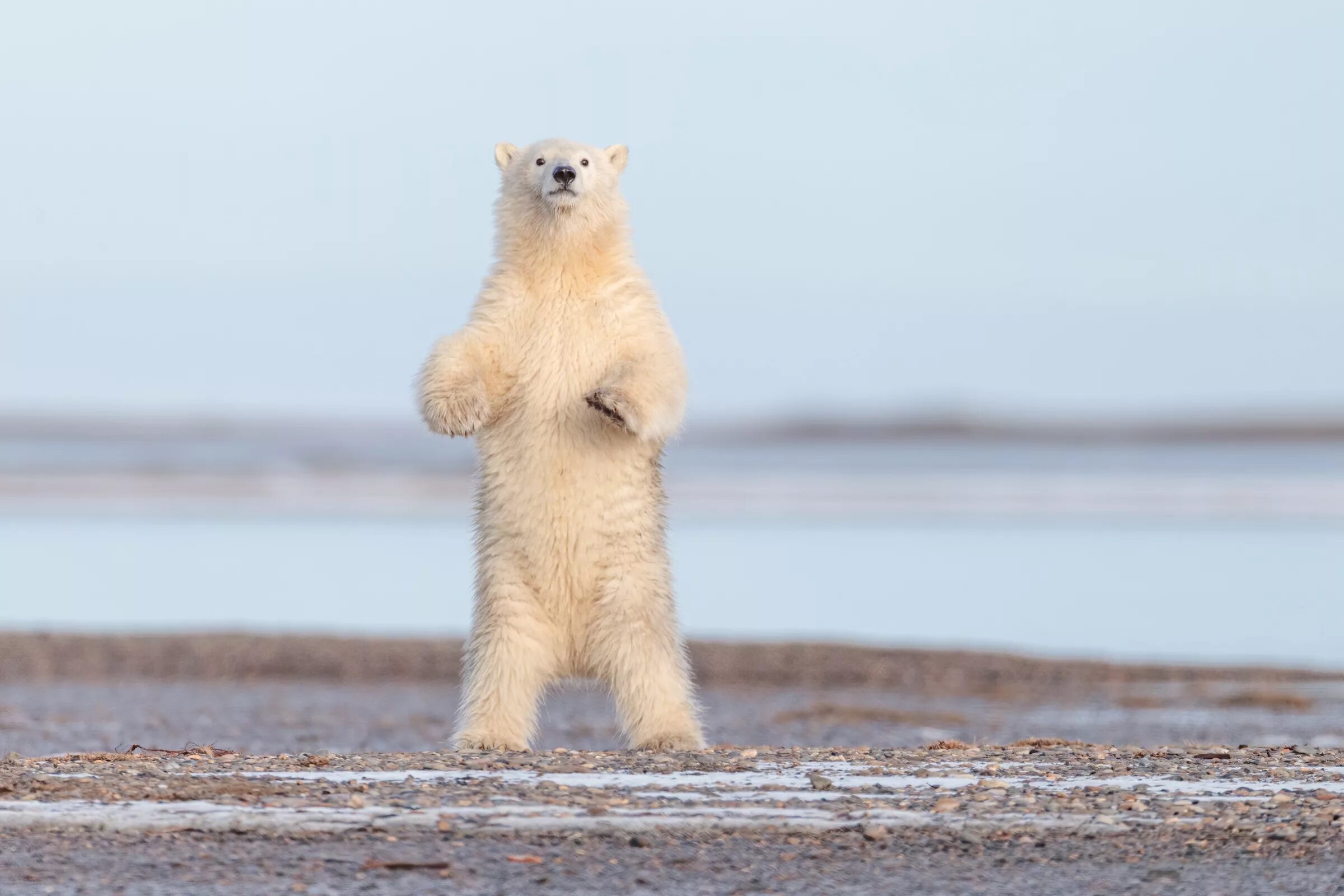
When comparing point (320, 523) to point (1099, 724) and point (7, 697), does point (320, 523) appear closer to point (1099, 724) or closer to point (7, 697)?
point (7, 697)

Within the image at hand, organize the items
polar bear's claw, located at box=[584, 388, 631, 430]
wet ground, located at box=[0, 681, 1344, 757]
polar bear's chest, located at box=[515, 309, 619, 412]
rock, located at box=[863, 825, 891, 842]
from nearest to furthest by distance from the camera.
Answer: rock, located at box=[863, 825, 891, 842] < polar bear's claw, located at box=[584, 388, 631, 430] < polar bear's chest, located at box=[515, 309, 619, 412] < wet ground, located at box=[0, 681, 1344, 757]

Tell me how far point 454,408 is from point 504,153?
162 centimetres

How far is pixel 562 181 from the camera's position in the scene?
25.6ft

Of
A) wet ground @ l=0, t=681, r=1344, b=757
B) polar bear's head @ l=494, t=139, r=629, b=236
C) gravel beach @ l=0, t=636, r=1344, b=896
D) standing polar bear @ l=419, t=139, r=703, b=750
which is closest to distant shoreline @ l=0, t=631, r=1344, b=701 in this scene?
wet ground @ l=0, t=681, r=1344, b=757

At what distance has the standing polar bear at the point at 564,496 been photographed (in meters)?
7.52

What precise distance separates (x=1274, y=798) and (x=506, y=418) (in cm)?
358

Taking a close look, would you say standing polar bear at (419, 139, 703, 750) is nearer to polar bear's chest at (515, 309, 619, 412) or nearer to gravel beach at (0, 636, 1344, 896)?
polar bear's chest at (515, 309, 619, 412)

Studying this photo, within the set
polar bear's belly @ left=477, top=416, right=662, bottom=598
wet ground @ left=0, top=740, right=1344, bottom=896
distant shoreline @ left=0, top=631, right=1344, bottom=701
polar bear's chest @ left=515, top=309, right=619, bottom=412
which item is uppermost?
polar bear's chest @ left=515, top=309, right=619, bottom=412

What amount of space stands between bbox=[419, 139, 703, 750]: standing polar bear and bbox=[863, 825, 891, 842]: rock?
79.8 inches

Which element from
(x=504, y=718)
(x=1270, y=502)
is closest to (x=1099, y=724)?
(x=504, y=718)

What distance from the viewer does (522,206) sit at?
26.4ft

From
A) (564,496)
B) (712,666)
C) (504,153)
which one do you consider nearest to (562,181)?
(504,153)

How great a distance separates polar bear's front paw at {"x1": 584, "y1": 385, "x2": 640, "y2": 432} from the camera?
285 inches

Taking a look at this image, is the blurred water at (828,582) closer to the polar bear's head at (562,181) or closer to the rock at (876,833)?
the polar bear's head at (562,181)
